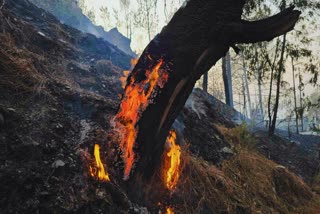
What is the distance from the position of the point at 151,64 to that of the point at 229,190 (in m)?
2.15

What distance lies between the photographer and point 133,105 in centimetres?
306

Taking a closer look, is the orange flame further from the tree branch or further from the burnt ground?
the tree branch

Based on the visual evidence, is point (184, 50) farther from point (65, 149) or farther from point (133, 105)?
point (65, 149)

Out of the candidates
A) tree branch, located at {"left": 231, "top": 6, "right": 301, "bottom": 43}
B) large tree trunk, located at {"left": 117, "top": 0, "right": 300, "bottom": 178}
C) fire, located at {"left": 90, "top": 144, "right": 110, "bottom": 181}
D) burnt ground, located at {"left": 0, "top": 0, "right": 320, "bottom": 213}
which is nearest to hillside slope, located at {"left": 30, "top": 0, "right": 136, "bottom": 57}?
burnt ground, located at {"left": 0, "top": 0, "right": 320, "bottom": 213}

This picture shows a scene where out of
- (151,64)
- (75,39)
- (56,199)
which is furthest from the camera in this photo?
(75,39)

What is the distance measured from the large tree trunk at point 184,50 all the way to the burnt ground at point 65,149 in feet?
1.74

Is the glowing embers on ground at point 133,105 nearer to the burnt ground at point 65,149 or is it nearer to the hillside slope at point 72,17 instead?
the burnt ground at point 65,149

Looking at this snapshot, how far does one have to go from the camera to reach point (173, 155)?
357 centimetres

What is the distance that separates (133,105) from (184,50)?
0.81 meters

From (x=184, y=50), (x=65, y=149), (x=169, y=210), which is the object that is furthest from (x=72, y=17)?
(x=169, y=210)

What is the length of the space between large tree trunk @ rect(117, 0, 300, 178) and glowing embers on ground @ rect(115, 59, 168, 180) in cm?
2

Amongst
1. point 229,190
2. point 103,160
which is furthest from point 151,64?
point 229,190

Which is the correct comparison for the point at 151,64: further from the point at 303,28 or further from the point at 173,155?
the point at 303,28

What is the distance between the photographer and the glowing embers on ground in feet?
9.62
